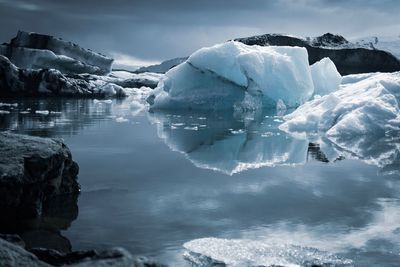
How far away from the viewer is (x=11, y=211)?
12.7ft

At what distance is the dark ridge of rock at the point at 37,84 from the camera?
76.4 feet

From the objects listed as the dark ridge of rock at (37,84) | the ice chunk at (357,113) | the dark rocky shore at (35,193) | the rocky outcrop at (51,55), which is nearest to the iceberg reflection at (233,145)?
the ice chunk at (357,113)

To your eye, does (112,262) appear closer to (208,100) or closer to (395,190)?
(395,190)

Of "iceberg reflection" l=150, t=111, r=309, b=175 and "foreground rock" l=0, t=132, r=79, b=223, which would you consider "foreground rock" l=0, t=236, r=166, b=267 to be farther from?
"iceberg reflection" l=150, t=111, r=309, b=175

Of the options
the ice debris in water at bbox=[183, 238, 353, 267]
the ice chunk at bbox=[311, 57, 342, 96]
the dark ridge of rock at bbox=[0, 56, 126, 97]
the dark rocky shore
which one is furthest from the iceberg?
the dark ridge of rock at bbox=[0, 56, 126, 97]

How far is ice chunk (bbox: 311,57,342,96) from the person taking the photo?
65.8 ft

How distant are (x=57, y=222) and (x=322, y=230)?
2.11 m

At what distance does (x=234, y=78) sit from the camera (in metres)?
16.7

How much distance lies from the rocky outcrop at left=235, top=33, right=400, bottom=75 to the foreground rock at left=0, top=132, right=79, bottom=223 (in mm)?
34139

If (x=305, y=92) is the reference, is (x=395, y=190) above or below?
below

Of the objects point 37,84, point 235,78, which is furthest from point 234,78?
point 37,84

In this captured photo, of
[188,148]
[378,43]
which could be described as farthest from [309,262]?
[378,43]

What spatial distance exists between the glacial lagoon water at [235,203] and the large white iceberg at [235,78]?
820cm

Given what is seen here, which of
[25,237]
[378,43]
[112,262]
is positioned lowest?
[25,237]
